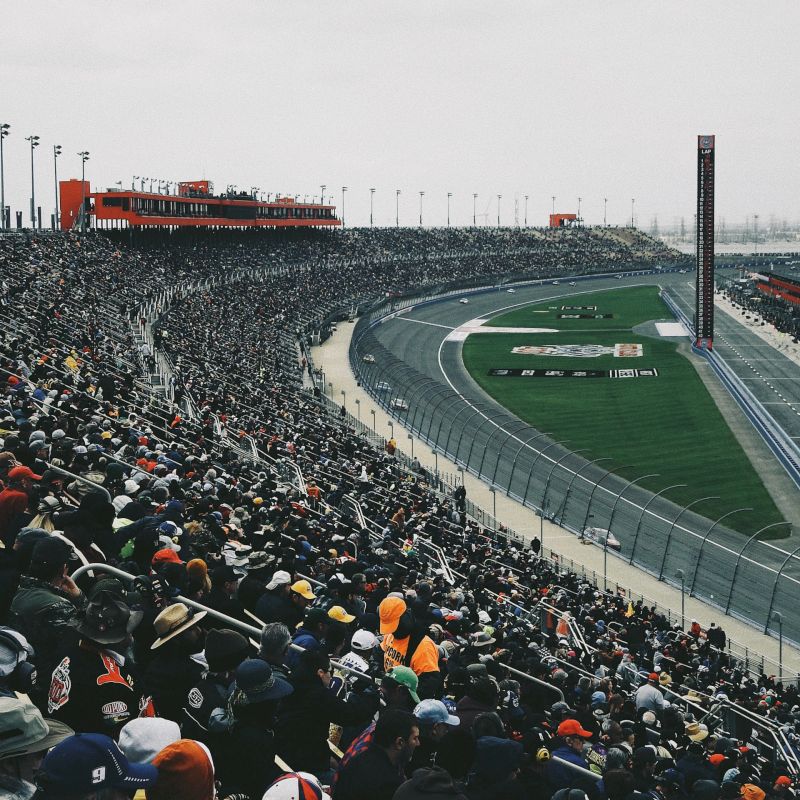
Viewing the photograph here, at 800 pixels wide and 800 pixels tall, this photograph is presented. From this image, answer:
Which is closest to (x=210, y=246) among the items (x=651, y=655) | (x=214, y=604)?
(x=651, y=655)

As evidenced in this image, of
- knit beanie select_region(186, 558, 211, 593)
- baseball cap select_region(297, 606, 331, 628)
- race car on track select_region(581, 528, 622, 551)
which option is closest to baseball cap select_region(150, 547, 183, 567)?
knit beanie select_region(186, 558, 211, 593)

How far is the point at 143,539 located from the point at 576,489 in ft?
86.0

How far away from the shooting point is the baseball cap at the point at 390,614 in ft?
27.9

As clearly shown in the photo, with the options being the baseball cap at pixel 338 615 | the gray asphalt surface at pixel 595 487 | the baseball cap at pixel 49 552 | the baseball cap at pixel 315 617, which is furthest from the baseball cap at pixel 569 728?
the gray asphalt surface at pixel 595 487

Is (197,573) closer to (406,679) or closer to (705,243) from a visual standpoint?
(406,679)

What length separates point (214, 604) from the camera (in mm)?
8438

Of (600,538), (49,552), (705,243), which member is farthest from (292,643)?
(705,243)

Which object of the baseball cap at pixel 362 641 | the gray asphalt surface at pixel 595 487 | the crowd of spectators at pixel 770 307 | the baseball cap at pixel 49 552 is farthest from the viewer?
the crowd of spectators at pixel 770 307

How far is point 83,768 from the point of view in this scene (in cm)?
436

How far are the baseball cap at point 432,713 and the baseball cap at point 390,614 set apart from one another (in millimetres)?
2011

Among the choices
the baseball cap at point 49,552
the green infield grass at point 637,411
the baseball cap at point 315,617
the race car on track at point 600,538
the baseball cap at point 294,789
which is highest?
the baseball cap at point 49,552

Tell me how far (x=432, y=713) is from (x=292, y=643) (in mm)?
1462

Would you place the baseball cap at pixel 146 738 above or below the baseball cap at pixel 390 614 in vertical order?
above

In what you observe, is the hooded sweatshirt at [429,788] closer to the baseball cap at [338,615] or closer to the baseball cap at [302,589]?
the baseball cap at [338,615]
